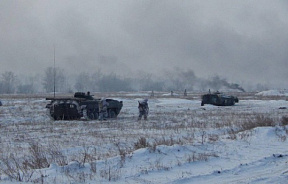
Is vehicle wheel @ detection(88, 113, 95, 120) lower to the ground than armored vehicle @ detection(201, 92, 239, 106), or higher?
lower

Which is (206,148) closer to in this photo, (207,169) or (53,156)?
(207,169)

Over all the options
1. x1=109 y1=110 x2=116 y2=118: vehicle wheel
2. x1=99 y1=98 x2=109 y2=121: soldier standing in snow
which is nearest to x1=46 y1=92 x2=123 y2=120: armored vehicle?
x1=99 y1=98 x2=109 y2=121: soldier standing in snow

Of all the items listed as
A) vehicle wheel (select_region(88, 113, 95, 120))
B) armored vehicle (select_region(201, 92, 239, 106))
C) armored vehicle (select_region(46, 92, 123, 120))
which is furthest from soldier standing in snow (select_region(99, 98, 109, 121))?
armored vehicle (select_region(201, 92, 239, 106))

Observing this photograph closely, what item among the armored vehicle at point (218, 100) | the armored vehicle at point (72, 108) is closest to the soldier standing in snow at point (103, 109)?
the armored vehicle at point (72, 108)

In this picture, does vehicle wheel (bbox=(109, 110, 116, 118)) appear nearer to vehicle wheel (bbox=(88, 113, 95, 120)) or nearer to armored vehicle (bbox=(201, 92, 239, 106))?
vehicle wheel (bbox=(88, 113, 95, 120))

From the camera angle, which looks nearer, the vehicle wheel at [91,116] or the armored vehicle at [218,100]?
the vehicle wheel at [91,116]

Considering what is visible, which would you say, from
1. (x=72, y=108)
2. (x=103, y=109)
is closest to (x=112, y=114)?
Answer: (x=103, y=109)

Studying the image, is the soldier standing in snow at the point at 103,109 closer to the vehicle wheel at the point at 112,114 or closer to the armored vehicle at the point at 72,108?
the armored vehicle at the point at 72,108

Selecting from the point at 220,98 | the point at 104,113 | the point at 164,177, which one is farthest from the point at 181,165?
the point at 220,98

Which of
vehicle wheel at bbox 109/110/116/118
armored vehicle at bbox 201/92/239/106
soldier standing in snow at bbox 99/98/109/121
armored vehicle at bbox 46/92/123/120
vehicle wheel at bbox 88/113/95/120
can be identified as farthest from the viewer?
armored vehicle at bbox 201/92/239/106

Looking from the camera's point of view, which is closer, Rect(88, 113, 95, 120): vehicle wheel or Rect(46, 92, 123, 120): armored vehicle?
Rect(46, 92, 123, 120): armored vehicle

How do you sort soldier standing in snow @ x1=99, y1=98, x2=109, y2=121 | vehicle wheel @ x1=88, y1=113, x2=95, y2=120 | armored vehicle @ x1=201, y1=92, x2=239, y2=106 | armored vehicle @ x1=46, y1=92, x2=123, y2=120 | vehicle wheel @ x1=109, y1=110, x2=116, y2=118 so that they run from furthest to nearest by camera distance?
armored vehicle @ x1=201, y1=92, x2=239, y2=106 → vehicle wheel @ x1=109, y1=110, x2=116, y2=118 → vehicle wheel @ x1=88, y1=113, x2=95, y2=120 → soldier standing in snow @ x1=99, y1=98, x2=109, y2=121 → armored vehicle @ x1=46, y1=92, x2=123, y2=120

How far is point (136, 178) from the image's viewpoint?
25.2ft

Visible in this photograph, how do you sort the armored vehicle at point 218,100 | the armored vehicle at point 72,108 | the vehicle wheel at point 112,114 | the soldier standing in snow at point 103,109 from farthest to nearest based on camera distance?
the armored vehicle at point 218,100
the vehicle wheel at point 112,114
the soldier standing in snow at point 103,109
the armored vehicle at point 72,108
